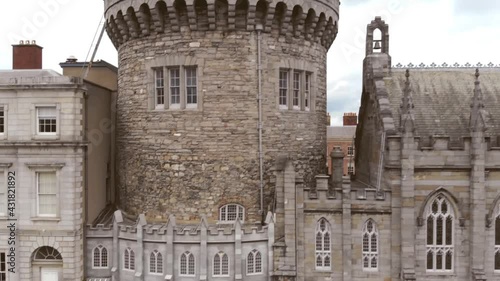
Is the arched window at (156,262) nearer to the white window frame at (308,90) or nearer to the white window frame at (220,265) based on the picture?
the white window frame at (220,265)

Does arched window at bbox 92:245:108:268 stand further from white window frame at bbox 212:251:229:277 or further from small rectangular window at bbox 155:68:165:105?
small rectangular window at bbox 155:68:165:105

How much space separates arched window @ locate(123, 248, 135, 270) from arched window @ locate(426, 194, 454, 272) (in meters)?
12.5

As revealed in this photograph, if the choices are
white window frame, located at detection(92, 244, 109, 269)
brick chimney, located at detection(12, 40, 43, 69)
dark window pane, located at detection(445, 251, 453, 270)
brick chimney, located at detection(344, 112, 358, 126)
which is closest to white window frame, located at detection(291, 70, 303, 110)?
dark window pane, located at detection(445, 251, 453, 270)

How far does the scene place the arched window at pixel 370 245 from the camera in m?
18.6

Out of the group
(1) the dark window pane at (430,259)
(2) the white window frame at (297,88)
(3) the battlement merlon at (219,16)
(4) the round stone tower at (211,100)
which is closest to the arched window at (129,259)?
(4) the round stone tower at (211,100)

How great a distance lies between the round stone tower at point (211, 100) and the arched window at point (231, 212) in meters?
0.23

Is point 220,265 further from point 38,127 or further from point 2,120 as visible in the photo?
point 2,120

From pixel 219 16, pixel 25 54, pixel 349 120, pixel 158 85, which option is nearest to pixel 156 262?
pixel 158 85

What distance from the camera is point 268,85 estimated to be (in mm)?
20625

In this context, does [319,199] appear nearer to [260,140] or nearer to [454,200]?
[260,140]

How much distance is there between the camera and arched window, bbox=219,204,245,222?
20.2 m

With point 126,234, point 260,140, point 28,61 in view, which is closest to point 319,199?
point 260,140

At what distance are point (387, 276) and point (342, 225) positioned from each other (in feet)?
9.48

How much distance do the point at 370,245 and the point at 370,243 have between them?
9 cm
